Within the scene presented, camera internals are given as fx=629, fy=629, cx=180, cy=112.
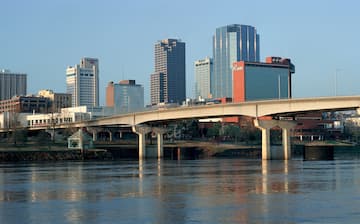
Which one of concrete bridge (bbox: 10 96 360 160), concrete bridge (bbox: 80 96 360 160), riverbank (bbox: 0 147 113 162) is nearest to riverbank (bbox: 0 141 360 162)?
riverbank (bbox: 0 147 113 162)

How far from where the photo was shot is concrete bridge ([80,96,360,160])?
101875 millimetres

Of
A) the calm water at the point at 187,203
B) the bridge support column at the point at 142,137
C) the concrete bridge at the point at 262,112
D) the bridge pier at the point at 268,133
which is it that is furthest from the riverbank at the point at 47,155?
the calm water at the point at 187,203

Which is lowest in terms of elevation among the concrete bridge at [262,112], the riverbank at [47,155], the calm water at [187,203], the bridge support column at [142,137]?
the calm water at [187,203]

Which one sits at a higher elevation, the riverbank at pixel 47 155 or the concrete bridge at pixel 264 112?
the concrete bridge at pixel 264 112

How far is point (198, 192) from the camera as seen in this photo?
135 ft

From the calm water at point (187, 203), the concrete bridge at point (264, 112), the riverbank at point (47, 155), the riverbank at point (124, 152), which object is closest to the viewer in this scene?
the calm water at point (187, 203)

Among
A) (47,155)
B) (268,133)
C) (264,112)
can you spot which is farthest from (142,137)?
(264,112)

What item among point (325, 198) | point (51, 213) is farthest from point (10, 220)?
point (325, 198)

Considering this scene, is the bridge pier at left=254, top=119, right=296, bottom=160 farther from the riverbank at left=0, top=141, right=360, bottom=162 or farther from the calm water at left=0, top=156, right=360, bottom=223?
the calm water at left=0, top=156, right=360, bottom=223

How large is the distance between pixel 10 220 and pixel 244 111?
9083cm

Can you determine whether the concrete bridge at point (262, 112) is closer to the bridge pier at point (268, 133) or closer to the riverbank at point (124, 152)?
the bridge pier at point (268, 133)

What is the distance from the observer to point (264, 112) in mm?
113062

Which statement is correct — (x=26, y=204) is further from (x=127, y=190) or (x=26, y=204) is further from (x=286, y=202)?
(x=286, y=202)

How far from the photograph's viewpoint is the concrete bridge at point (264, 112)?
334ft
